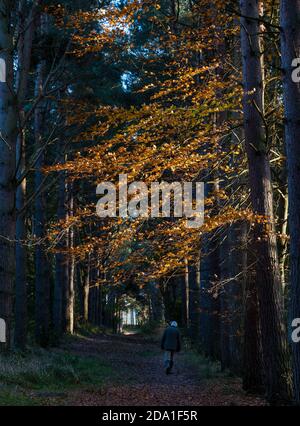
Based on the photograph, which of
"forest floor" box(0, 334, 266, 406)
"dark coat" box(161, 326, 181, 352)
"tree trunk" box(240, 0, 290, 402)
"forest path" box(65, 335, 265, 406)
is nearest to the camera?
"tree trunk" box(240, 0, 290, 402)

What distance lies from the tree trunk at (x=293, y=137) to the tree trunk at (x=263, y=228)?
4.77ft

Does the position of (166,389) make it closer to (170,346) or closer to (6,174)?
(170,346)

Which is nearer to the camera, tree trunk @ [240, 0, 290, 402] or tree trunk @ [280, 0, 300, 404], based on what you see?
tree trunk @ [280, 0, 300, 404]

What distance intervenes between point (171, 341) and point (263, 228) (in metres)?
7.98

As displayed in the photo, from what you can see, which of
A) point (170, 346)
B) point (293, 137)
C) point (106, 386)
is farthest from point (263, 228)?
point (170, 346)

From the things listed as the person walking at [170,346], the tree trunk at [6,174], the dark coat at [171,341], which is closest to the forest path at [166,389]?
the person walking at [170,346]

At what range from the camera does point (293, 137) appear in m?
8.12

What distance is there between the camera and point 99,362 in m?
18.9

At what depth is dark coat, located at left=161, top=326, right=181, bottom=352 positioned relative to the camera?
17188 millimetres

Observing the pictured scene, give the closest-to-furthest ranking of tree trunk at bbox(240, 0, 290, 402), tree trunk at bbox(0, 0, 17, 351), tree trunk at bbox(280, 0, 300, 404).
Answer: tree trunk at bbox(280, 0, 300, 404), tree trunk at bbox(240, 0, 290, 402), tree trunk at bbox(0, 0, 17, 351)

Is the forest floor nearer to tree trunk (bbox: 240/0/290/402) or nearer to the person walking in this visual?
the person walking

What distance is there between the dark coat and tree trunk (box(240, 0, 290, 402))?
7266 millimetres

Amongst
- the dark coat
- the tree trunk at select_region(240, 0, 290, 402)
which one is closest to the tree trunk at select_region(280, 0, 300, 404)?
the tree trunk at select_region(240, 0, 290, 402)
